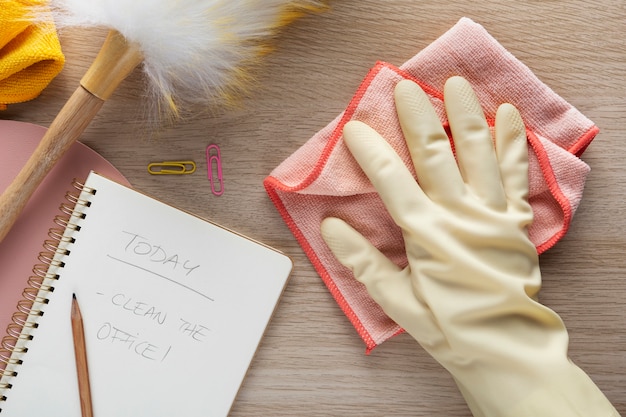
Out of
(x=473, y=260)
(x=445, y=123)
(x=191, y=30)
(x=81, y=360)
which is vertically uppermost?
(x=191, y=30)

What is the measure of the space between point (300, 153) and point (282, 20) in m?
0.15

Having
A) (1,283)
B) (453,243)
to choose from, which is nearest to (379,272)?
(453,243)

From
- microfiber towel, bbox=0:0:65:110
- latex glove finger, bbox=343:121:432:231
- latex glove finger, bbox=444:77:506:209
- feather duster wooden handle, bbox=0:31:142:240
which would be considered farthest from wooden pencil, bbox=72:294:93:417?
latex glove finger, bbox=444:77:506:209

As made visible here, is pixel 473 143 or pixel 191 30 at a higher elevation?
pixel 191 30

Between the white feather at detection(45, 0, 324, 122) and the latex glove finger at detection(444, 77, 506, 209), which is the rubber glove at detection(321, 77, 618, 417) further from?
the white feather at detection(45, 0, 324, 122)

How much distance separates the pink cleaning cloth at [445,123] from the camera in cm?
62

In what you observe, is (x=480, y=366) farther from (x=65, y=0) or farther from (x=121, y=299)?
(x=65, y=0)

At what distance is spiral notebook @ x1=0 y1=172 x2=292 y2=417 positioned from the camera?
652mm

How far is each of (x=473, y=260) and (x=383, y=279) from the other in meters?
0.10

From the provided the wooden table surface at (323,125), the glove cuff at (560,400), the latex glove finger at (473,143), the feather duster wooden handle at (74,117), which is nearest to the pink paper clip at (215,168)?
the wooden table surface at (323,125)

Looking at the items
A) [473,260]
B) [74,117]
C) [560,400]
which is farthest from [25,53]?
[560,400]

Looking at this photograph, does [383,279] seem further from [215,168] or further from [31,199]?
[31,199]

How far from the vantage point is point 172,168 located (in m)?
0.66

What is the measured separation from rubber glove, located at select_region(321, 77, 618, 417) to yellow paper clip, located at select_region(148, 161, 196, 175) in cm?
19
